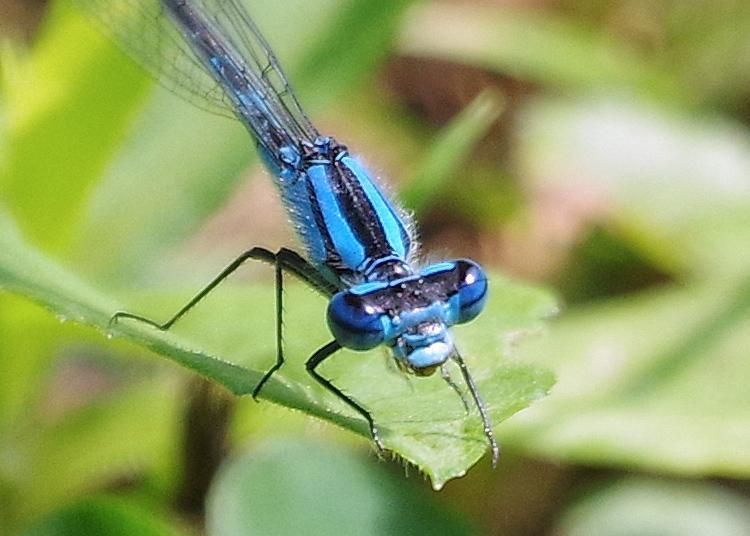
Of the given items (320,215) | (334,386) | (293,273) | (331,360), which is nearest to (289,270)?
(293,273)

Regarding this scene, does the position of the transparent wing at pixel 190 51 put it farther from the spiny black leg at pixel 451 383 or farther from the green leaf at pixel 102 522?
the green leaf at pixel 102 522

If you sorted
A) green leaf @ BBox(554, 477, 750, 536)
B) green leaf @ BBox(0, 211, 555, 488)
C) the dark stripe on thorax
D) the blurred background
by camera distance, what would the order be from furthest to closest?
green leaf @ BBox(554, 477, 750, 536) → the blurred background → the dark stripe on thorax → green leaf @ BBox(0, 211, 555, 488)

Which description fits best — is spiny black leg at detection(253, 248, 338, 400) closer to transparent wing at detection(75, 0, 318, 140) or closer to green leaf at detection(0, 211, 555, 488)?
green leaf at detection(0, 211, 555, 488)

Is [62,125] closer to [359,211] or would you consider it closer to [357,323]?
[359,211]

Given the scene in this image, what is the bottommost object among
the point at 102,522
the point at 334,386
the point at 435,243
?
the point at 102,522

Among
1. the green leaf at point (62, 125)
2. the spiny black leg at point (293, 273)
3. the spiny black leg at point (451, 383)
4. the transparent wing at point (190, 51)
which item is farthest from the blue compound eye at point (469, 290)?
the green leaf at point (62, 125)

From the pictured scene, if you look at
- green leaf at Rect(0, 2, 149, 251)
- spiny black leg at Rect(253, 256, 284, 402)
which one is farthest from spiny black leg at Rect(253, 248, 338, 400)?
green leaf at Rect(0, 2, 149, 251)
